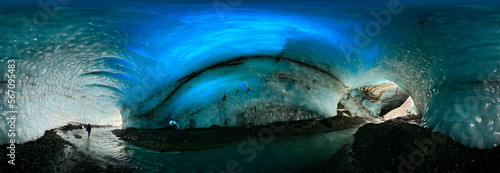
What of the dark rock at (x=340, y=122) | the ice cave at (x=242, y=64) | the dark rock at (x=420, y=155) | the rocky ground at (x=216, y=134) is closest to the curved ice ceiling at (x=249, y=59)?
the ice cave at (x=242, y=64)

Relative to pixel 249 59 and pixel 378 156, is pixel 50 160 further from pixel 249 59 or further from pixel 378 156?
pixel 378 156

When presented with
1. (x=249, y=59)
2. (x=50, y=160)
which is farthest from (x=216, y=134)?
(x=50, y=160)

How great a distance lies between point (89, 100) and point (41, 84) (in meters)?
5.11

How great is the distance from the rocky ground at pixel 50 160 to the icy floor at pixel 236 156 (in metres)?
0.46

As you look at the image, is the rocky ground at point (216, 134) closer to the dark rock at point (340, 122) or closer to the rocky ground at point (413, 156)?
the dark rock at point (340, 122)

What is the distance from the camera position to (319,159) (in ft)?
20.7

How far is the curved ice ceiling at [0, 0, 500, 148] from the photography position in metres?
5.92

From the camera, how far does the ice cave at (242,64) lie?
590 centimetres

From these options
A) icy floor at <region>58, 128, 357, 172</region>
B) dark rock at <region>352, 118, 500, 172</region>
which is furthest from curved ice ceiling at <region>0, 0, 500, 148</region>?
icy floor at <region>58, 128, 357, 172</region>

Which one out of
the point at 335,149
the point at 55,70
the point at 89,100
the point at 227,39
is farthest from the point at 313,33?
the point at 89,100

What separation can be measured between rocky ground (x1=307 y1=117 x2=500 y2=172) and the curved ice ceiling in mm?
316

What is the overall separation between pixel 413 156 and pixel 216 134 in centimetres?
562

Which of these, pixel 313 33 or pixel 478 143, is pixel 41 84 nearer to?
pixel 313 33

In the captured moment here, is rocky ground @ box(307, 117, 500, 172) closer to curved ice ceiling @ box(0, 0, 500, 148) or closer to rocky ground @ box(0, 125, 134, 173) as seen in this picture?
curved ice ceiling @ box(0, 0, 500, 148)
